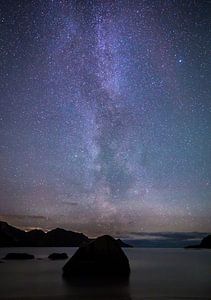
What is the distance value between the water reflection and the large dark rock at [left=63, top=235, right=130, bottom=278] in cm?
374

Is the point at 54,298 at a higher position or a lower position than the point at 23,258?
lower

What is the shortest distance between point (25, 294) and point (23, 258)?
8440 cm

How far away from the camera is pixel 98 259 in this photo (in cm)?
4781

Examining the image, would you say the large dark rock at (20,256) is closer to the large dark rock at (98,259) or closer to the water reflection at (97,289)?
the large dark rock at (98,259)

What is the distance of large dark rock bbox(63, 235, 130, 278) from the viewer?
47.4m

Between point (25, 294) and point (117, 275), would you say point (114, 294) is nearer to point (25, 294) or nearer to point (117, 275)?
point (25, 294)

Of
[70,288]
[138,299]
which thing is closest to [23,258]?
[70,288]

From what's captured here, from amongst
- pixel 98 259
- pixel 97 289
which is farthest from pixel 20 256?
pixel 97 289

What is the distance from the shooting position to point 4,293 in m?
35.2

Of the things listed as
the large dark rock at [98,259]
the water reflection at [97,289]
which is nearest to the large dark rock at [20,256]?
the large dark rock at [98,259]

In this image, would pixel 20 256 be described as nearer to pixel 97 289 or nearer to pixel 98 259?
pixel 98 259

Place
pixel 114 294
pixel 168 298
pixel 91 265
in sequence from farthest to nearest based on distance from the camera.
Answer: pixel 91 265, pixel 114 294, pixel 168 298

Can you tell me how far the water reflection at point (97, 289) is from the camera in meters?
31.9

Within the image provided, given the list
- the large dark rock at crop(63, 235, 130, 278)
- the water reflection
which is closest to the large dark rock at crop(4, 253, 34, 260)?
the large dark rock at crop(63, 235, 130, 278)
